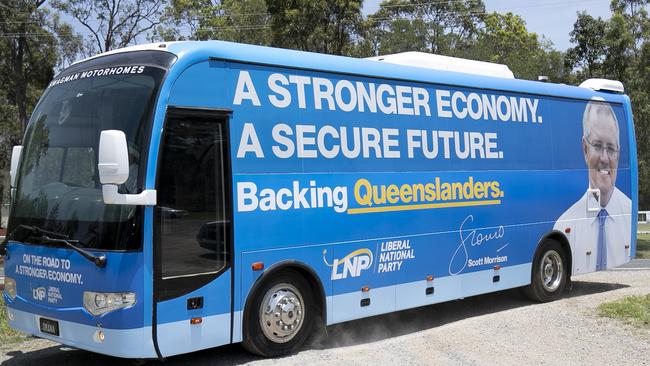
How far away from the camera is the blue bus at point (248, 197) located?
650cm

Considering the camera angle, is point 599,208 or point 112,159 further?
point 599,208

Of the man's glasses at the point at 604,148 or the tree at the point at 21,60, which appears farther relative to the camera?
the tree at the point at 21,60

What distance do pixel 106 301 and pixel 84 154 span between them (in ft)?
4.61

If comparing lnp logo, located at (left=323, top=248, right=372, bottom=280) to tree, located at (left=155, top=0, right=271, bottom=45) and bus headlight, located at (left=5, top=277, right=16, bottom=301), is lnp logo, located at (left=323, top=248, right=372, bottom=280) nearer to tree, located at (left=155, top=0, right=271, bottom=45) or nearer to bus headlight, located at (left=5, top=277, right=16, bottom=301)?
bus headlight, located at (left=5, top=277, right=16, bottom=301)

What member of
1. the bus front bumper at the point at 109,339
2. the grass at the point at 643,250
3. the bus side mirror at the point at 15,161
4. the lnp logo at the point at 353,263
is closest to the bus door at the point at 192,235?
the bus front bumper at the point at 109,339

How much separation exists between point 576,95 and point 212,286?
7.37 m

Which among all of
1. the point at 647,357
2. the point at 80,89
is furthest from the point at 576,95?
the point at 80,89

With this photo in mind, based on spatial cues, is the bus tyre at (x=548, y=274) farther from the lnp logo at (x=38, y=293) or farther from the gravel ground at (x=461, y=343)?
the lnp logo at (x=38, y=293)

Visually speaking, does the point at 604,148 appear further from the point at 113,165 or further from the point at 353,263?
the point at 113,165

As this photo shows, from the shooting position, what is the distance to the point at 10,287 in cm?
739

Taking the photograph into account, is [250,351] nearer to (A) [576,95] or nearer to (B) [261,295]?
(B) [261,295]

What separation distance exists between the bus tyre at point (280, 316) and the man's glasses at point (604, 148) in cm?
627

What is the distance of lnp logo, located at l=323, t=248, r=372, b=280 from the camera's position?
8.02 meters
